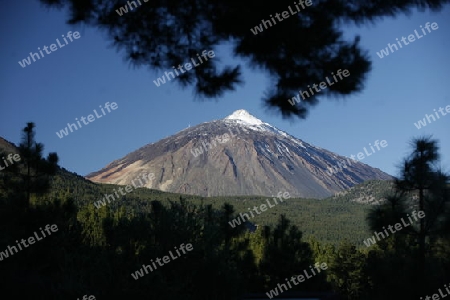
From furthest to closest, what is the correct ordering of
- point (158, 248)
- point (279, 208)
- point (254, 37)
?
point (279, 208), point (158, 248), point (254, 37)

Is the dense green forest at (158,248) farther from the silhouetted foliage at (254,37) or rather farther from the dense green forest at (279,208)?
the dense green forest at (279,208)

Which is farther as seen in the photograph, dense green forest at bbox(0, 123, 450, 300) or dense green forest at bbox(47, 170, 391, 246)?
dense green forest at bbox(47, 170, 391, 246)

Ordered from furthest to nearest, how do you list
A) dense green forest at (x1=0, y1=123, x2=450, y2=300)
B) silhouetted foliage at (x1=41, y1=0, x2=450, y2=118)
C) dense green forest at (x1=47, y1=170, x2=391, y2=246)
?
dense green forest at (x1=47, y1=170, x2=391, y2=246) < dense green forest at (x1=0, y1=123, x2=450, y2=300) < silhouetted foliage at (x1=41, y1=0, x2=450, y2=118)

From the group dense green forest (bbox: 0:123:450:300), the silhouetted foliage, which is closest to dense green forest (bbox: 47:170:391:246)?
dense green forest (bbox: 0:123:450:300)

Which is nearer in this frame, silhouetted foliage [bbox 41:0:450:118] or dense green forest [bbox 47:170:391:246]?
silhouetted foliage [bbox 41:0:450:118]

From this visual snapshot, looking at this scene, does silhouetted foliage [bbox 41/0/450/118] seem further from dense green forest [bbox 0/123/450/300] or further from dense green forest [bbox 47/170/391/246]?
dense green forest [bbox 47/170/391/246]

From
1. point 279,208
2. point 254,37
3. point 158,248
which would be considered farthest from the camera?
point 279,208

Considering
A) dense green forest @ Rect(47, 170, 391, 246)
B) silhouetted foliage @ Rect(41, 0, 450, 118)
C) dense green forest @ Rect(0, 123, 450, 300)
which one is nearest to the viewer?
silhouetted foliage @ Rect(41, 0, 450, 118)

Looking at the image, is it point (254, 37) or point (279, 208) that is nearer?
point (254, 37)

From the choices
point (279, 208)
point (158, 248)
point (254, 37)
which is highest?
point (254, 37)

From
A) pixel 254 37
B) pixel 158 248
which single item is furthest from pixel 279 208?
pixel 254 37

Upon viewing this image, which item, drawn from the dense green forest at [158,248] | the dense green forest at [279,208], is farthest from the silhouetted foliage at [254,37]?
the dense green forest at [279,208]

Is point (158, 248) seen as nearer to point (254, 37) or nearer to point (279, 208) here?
point (254, 37)
